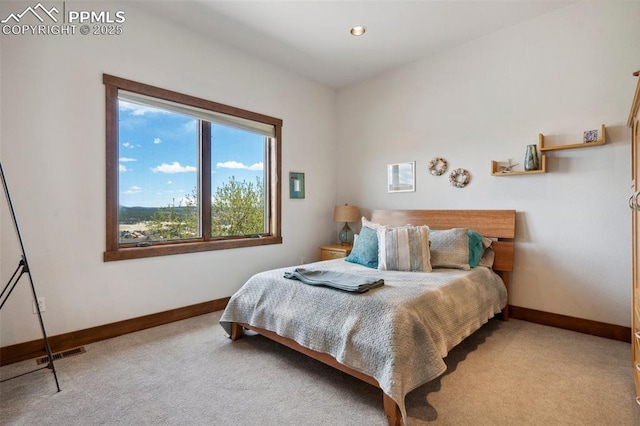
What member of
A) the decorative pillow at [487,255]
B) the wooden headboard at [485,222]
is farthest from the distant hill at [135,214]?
the decorative pillow at [487,255]

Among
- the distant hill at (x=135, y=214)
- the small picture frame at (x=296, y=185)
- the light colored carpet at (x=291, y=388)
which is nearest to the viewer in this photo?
the light colored carpet at (x=291, y=388)

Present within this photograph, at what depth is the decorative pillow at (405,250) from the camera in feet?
9.16

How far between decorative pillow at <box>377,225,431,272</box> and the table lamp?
134 centimetres

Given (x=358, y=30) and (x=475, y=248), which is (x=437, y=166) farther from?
(x=358, y=30)

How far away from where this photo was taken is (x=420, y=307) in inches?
77.0

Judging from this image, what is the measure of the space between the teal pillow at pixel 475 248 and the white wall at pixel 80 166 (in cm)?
251

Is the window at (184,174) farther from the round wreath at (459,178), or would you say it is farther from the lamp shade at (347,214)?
the round wreath at (459,178)

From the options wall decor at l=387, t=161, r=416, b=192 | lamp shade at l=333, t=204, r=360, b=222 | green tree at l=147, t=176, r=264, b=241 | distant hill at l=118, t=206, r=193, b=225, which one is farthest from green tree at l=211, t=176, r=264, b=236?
wall decor at l=387, t=161, r=416, b=192

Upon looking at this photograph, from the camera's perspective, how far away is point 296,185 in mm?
4297

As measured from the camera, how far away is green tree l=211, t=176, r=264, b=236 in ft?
11.9

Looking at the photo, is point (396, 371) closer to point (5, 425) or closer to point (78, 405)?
point (78, 405)

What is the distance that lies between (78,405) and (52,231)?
1.35 meters

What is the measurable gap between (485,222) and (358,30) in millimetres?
2354

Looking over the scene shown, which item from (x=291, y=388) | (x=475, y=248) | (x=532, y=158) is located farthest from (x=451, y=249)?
(x=291, y=388)
